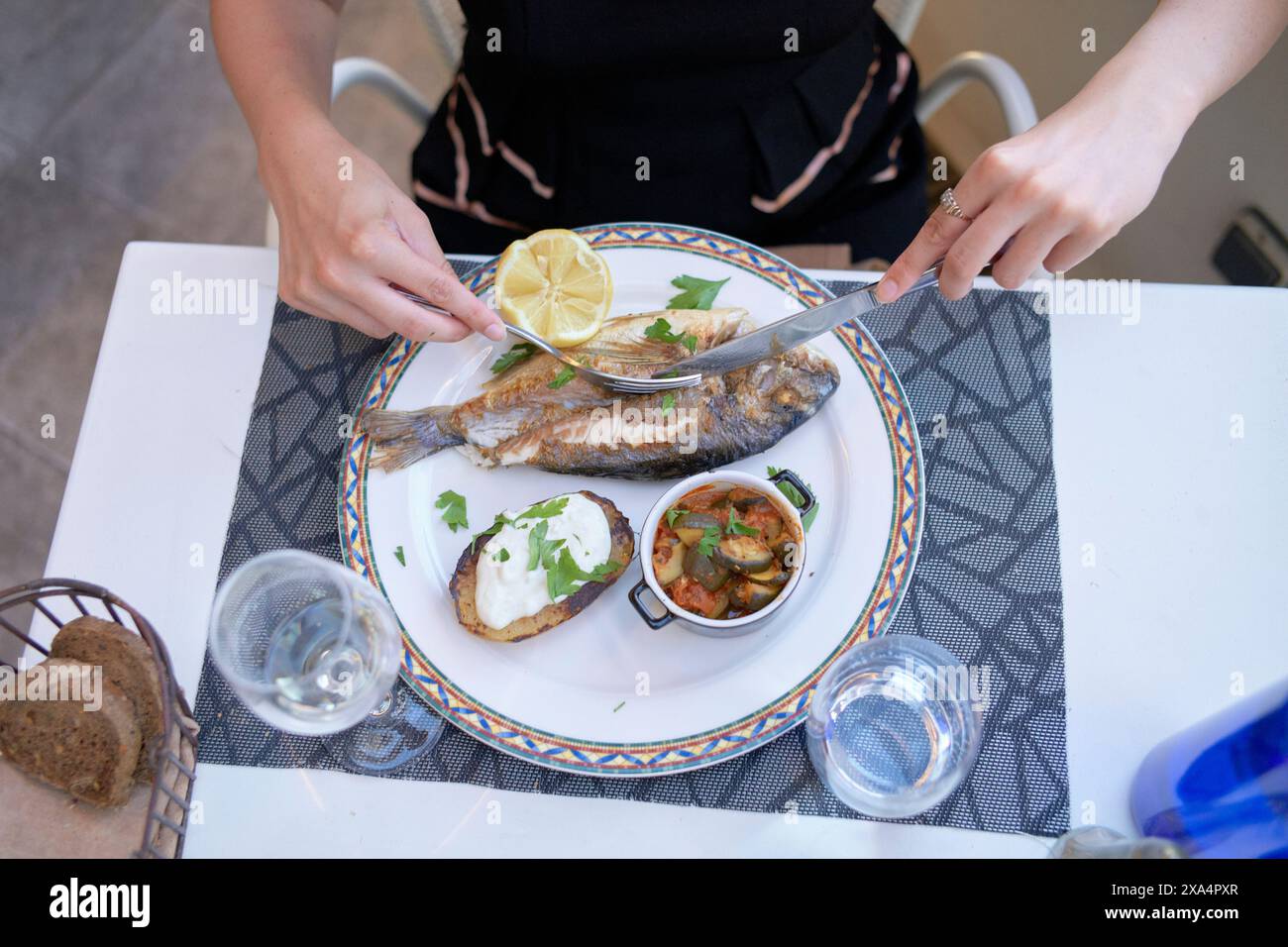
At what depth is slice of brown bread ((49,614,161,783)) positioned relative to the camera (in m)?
1.11

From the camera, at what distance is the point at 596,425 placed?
1357 millimetres

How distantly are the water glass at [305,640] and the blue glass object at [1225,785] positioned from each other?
0.88m

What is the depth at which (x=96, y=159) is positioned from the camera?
9.74 ft

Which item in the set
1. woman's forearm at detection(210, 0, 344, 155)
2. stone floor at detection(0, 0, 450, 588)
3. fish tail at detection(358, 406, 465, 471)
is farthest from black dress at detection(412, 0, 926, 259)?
stone floor at detection(0, 0, 450, 588)

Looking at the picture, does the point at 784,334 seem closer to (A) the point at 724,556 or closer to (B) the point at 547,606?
(A) the point at 724,556

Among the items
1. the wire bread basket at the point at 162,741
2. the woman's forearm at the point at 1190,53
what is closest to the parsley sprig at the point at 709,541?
the wire bread basket at the point at 162,741

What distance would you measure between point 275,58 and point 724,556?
3.21 ft

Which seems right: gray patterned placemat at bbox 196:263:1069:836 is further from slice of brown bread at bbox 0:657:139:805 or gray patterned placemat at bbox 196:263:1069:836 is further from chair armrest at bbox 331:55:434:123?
chair armrest at bbox 331:55:434:123

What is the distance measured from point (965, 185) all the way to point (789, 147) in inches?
18.8

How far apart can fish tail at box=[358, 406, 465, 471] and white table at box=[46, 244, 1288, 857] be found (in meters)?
0.21

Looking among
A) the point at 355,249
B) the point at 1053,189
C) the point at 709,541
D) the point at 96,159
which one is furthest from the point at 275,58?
the point at 96,159

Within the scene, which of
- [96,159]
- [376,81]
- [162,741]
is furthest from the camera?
[96,159]

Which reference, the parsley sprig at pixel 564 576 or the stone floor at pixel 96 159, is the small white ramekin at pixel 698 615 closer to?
the parsley sprig at pixel 564 576
